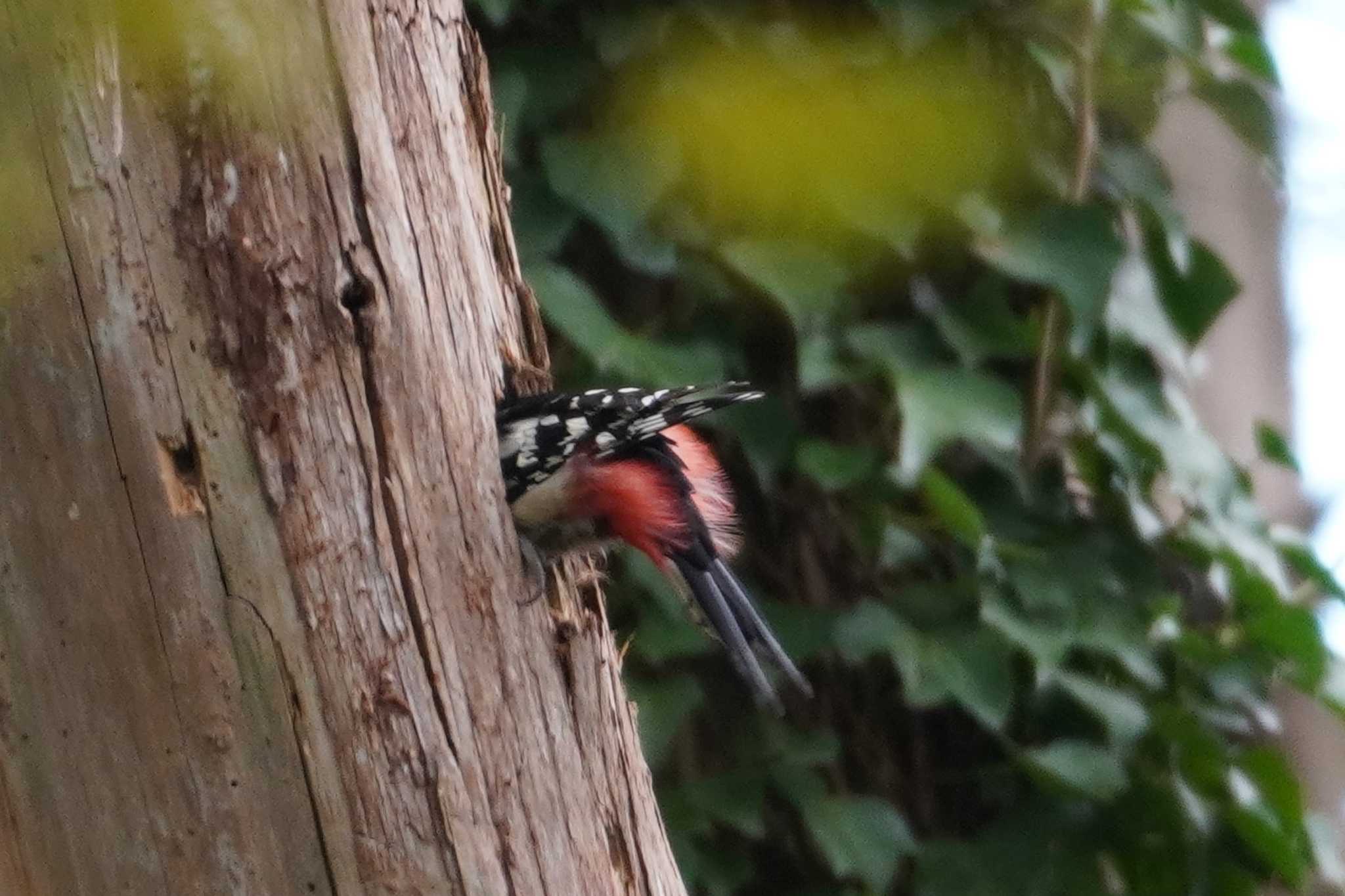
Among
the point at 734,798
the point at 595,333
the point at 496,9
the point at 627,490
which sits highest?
the point at 496,9

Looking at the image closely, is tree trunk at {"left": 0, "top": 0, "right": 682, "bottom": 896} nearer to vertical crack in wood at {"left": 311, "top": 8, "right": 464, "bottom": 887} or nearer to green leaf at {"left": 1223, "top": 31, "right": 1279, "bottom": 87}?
vertical crack in wood at {"left": 311, "top": 8, "right": 464, "bottom": 887}

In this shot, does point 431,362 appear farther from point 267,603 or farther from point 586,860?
point 586,860

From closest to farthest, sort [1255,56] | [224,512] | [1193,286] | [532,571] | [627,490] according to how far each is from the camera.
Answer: [224,512] < [532,571] < [627,490] < [1255,56] < [1193,286]

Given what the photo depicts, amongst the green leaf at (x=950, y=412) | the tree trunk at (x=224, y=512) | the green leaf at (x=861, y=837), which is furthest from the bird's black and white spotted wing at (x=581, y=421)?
the green leaf at (x=861, y=837)

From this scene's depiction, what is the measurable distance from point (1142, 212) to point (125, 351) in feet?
6.06

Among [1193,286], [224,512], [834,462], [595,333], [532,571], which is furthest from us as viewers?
[1193,286]

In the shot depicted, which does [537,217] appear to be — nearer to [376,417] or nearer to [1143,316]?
[376,417]

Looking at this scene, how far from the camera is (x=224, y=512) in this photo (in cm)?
146

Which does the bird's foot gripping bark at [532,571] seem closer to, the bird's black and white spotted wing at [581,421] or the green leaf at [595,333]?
the bird's black and white spotted wing at [581,421]

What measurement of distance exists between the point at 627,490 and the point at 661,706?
708 millimetres

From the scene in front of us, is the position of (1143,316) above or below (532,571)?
above

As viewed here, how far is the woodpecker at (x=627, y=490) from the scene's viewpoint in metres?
1.70

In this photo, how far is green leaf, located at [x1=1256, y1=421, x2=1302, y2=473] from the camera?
8.64 ft

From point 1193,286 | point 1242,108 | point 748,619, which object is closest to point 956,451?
point 1193,286
